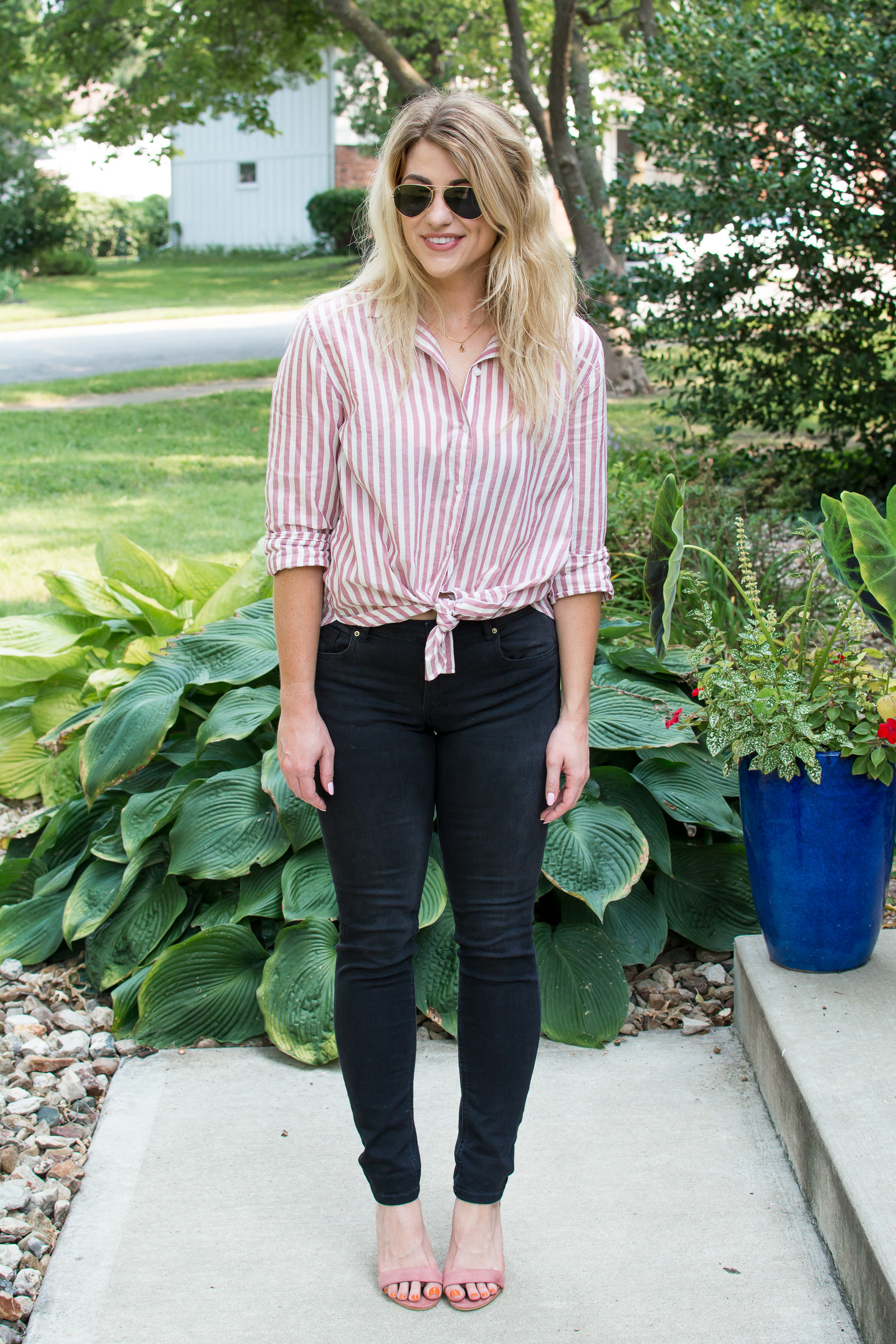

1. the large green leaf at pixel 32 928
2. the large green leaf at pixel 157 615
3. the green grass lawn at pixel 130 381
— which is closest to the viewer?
the large green leaf at pixel 32 928

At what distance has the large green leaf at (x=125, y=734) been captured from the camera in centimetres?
307

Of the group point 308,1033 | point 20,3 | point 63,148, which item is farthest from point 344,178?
point 308,1033

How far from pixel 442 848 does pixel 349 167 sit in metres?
31.2

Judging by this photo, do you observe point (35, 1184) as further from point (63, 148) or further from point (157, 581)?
point (63, 148)

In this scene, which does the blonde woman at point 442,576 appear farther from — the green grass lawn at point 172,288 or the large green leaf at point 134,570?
the green grass lawn at point 172,288

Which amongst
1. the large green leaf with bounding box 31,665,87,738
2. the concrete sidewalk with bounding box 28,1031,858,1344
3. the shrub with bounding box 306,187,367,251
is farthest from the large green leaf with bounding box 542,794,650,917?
the shrub with bounding box 306,187,367,251

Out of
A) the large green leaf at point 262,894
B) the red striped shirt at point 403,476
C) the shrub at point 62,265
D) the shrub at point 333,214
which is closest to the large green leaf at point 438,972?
the large green leaf at point 262,894

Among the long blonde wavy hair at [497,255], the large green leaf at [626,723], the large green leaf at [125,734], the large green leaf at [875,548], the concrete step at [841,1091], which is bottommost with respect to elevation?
the concrete step at [841,1091]

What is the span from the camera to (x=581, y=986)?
109 inches

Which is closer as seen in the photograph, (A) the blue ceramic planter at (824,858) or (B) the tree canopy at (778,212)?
(A) the blue ceramic planter at (824,858)

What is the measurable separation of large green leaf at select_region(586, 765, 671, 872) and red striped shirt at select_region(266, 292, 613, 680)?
4.29 ft

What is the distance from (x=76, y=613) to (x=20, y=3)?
11045 mm

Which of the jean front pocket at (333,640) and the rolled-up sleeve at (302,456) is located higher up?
the rolled-up sleeve at (302,456)

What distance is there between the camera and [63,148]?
34.9 meters
